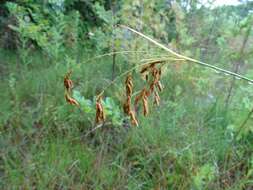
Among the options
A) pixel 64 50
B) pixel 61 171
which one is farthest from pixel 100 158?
pixel 64 50

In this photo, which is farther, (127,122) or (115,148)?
(127,122)

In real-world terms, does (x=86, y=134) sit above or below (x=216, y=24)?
below

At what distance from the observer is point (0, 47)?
311 cm

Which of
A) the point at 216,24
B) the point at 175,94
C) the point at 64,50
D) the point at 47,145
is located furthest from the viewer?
the point at 216,24

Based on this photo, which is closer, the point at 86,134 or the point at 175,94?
the point at 86,134

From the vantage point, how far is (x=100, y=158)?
67.2 inches

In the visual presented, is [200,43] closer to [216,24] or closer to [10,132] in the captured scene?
[216,24]

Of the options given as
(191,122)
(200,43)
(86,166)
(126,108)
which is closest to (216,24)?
(200,43)

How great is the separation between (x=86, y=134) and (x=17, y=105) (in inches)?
21.1

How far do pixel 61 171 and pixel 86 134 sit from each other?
0.30m

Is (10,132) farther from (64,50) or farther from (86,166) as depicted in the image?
(64,50)

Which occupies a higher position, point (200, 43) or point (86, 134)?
point (200, 43)

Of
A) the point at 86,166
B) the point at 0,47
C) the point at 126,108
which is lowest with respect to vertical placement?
the point at 86,166

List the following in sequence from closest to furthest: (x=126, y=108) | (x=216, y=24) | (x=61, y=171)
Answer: (x=126, y=108), (x=61, y=171), (x=216, y=24)
